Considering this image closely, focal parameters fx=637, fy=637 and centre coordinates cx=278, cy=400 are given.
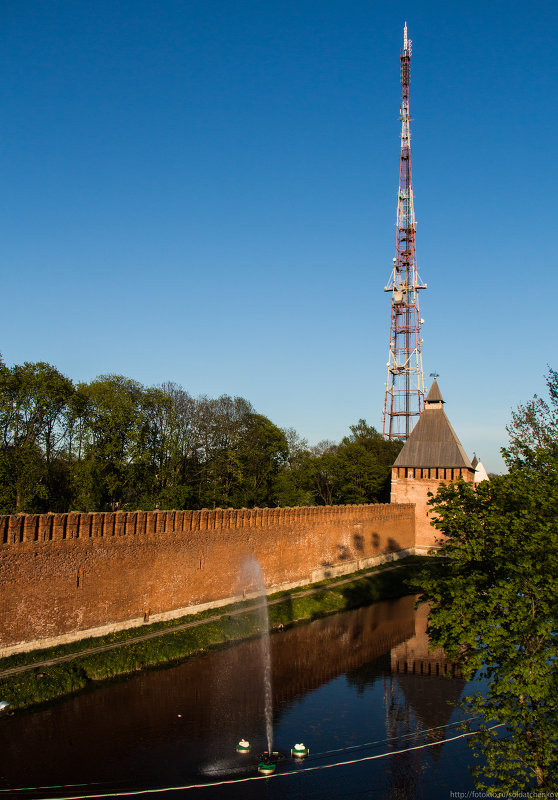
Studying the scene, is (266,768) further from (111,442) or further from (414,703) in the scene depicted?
(111,442)

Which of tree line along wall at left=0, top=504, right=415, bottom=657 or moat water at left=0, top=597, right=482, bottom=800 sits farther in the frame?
tree line along wall at left=0, top=504, right=415, bottom=657

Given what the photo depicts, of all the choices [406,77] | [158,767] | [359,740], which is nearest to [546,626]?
[359,740]

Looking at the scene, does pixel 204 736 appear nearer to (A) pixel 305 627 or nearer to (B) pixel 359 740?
(B) pixel 359 740

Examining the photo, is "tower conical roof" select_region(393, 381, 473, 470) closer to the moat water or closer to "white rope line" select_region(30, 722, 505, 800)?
the moat water

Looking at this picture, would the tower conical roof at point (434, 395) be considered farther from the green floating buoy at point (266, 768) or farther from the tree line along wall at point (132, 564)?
the green floating buoy at point (266, 768)

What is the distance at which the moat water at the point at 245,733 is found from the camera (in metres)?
12.1

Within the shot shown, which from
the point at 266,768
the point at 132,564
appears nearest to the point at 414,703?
the point at 266,768

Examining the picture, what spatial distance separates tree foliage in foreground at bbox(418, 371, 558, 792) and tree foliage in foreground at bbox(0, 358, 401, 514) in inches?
822

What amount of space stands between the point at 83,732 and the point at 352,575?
22.2 metres

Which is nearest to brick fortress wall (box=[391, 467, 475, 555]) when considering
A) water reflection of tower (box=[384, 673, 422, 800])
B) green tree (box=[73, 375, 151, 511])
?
green tree (box=[73, 375, 151, 511])

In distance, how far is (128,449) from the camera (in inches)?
1276

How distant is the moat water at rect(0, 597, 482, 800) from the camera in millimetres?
12109

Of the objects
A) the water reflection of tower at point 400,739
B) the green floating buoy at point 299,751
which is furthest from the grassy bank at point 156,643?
the green floating buoy at point 299,751

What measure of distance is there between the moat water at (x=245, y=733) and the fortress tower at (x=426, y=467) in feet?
79.1
